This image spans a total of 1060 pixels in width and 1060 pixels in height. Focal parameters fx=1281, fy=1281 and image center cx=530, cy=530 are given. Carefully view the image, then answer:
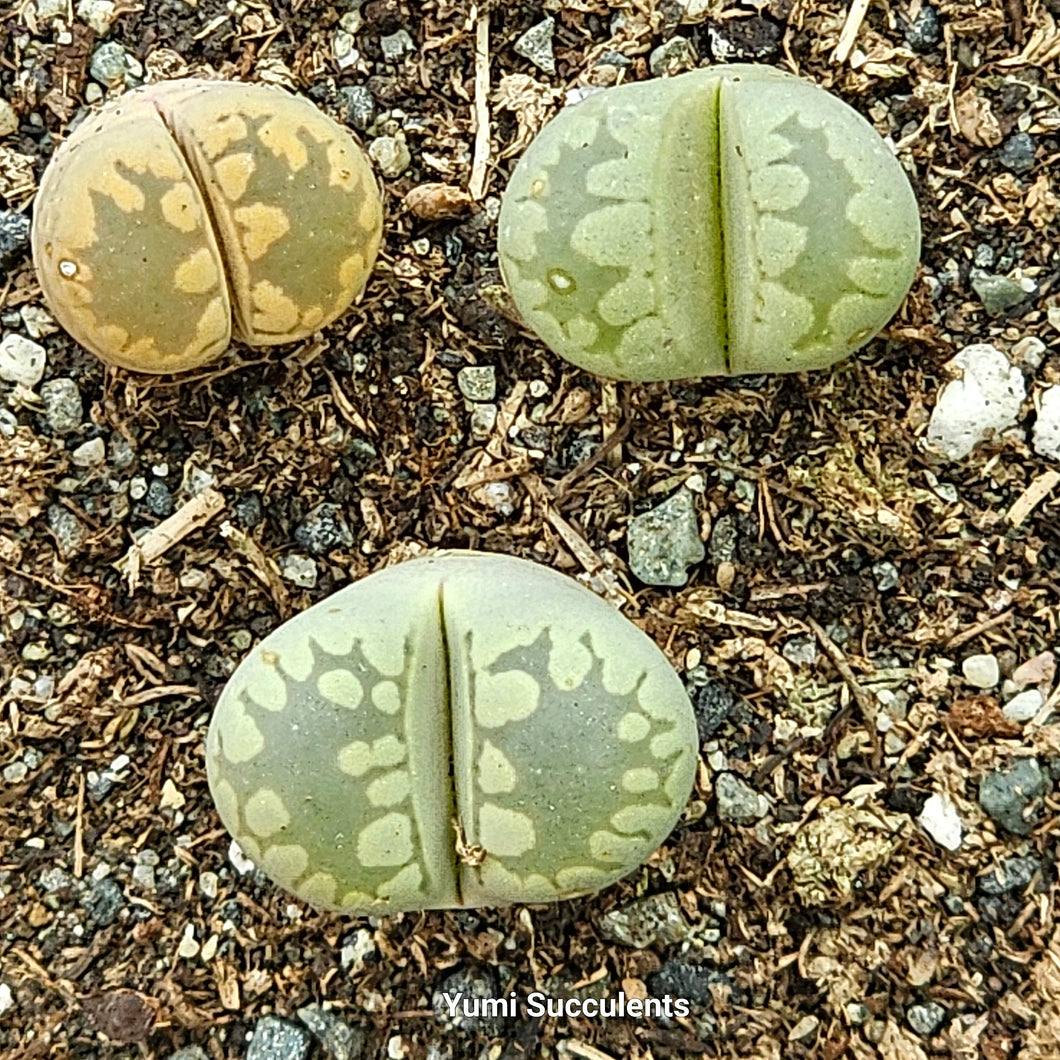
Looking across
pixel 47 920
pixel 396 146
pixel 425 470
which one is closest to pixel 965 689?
pixel 425 470

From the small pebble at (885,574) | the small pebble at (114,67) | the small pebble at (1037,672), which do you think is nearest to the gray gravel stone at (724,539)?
the small pebble at (885,574)

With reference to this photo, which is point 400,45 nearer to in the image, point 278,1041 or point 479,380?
point 479,380

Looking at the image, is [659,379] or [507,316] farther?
[507,316]

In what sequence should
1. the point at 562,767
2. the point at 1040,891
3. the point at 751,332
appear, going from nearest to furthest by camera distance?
1. the point at 562,767
2. the point at 751,332
3. the point at 1040,891

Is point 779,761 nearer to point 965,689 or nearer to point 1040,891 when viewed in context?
point 965,689

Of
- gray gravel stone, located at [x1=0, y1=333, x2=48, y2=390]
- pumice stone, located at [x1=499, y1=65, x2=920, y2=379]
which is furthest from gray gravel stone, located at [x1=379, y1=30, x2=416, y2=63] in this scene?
gray gravel stone, located at [x1=0, y1=333, x2=48, y2=390]

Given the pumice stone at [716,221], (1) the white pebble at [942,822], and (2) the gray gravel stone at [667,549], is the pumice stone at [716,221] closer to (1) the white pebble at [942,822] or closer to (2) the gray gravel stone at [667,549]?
(2) the gray gravel stone at [667,549]
